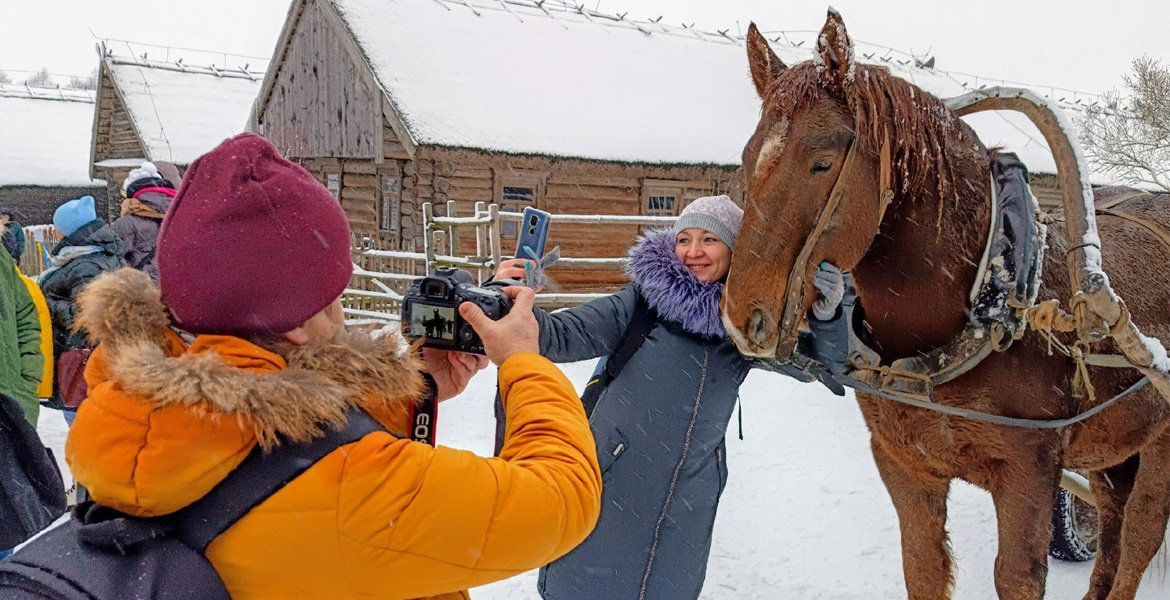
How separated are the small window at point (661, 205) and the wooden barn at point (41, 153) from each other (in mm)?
20504

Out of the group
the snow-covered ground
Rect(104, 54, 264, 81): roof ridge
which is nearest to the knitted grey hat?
the snow-covered ground

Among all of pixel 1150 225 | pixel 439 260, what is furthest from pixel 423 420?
pixel 439 260

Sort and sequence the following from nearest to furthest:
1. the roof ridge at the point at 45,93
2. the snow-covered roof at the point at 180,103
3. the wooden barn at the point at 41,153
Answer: the snow-covered roof at the point at 180,103, the wooden barn at the point at 41,153, the roof ridge at the point at 45,93

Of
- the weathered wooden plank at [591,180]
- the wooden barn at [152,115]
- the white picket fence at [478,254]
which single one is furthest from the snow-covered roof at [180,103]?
the white picket fence at [478,254]

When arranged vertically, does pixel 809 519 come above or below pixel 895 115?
below

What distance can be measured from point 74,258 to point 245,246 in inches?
167

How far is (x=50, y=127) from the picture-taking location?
28.7 metres

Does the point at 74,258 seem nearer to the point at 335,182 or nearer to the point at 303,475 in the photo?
the point at 303,475

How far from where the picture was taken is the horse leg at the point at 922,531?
243 centimetres

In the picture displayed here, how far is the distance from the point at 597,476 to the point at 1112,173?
21551 mm

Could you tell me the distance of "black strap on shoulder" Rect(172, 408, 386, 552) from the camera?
87 cm

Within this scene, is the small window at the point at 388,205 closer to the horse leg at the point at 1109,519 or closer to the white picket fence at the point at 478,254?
the white picket fence at the point at 478,254

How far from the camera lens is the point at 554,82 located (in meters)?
13.4

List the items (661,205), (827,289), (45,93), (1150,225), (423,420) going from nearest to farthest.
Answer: (423,420) < (827,289) < (1150,225) < (661,205) < (45,93)
